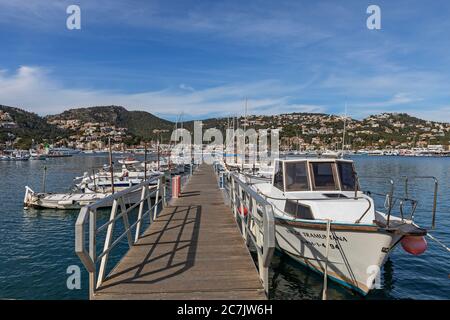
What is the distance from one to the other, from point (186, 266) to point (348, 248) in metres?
4.55

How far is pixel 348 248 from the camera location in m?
8.09

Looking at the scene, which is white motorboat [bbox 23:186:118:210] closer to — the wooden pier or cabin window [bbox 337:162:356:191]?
the wooden pier

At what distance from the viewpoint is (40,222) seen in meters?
20.9

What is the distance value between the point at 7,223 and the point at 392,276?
22.5 metres

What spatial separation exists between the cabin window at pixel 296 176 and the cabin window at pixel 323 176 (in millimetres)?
285

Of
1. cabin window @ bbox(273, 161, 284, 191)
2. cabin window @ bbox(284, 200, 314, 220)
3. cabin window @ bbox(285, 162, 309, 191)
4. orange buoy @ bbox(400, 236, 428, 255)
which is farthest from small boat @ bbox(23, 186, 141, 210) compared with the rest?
orange buoy @ bbox(400, 236, 428, 255)

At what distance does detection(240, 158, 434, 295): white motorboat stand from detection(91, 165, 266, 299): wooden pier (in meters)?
1.65

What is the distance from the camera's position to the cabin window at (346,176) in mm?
10274

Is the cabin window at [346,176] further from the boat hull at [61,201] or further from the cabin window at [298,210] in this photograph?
the boat hull at [61,201]

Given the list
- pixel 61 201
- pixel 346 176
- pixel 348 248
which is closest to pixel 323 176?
pixel 346 176

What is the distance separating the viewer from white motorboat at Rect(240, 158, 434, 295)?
7.76 meters

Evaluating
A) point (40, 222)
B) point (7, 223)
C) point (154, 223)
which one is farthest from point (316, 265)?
point (7, 223)

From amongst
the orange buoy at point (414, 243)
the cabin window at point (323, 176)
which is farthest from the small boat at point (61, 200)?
the orange buoy at point (414, 243)

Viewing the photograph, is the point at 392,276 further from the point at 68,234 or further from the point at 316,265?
the point at 68,234
